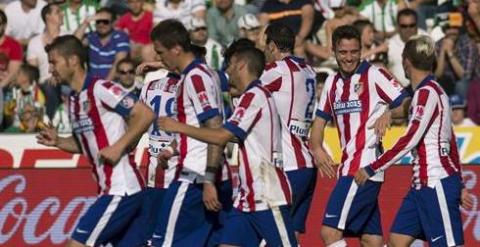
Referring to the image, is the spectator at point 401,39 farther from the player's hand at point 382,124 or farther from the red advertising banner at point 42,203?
the player's hand at point 382,124

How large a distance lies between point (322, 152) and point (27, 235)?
13.4ft

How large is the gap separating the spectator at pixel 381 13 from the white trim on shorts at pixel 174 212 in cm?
793

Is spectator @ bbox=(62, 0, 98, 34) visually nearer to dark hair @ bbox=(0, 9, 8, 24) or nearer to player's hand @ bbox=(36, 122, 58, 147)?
dark hair @ bbox=(0, 9, 8, 24)

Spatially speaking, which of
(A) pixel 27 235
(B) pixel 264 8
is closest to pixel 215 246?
(A) pixel 27 235

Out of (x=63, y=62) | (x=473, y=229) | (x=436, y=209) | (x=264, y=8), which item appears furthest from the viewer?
(x=264, y=8)

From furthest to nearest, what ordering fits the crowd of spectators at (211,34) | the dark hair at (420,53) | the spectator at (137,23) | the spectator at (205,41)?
the spectator at (137,23), the crowd of spectators at (211,34), the spectator at (205,41), the dark hair at (420,53)

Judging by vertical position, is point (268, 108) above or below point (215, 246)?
above

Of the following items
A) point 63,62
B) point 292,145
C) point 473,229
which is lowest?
point 473,229

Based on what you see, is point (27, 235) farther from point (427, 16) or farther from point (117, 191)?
point (427, 16)

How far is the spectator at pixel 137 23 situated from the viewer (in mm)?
19688

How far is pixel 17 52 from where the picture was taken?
19.7 meters

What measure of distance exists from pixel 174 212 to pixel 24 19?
898 cm

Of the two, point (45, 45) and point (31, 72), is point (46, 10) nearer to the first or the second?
point (45, 45)

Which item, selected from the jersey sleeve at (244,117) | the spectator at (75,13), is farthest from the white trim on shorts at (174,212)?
the spectator at (75,13)
